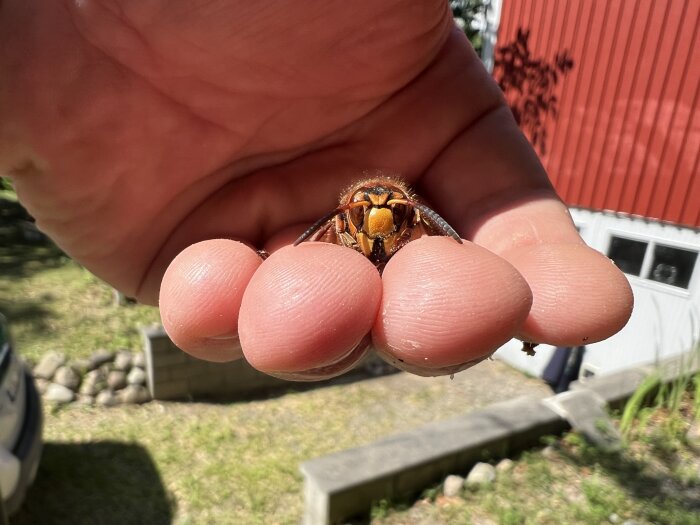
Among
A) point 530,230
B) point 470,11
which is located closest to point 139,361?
point 530,230

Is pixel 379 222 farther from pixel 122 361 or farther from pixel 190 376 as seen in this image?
pixel 122 361

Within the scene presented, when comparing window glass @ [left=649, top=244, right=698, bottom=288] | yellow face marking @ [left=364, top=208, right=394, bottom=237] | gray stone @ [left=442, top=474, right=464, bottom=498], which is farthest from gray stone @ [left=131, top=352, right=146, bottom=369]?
window glass @ [left=649, top=244, right=698, bottom=288]

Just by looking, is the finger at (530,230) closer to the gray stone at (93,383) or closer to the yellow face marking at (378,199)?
the yellow face marking at (378,199)

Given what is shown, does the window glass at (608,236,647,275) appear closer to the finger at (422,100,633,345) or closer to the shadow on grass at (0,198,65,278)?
the finger at (422,100,633,345)

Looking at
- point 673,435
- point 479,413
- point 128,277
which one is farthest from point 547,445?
point 128,277

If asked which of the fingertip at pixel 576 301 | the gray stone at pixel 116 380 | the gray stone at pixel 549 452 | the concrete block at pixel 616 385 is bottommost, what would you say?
the gray stone at pixel 116 380

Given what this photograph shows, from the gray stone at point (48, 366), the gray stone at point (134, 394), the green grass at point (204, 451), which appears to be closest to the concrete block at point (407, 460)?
the green grass at point (204, 451)
